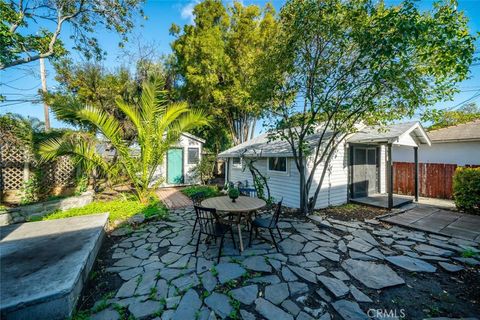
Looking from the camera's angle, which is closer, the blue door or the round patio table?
the round patio table

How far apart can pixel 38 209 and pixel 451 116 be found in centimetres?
3141

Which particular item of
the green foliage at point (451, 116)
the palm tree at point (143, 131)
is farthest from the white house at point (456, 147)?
the palm tree at point (143, 131)

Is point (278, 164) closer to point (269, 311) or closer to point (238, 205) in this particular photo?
point (238, 205)

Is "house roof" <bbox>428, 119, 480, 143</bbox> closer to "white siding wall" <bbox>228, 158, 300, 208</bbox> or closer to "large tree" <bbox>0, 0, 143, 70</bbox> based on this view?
"white siding wall" <bbox>228, 158, 300, 208</bbox>

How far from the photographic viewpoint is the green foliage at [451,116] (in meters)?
5.66

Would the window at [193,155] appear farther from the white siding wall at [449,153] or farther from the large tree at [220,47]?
the white siding wall at [449,153]

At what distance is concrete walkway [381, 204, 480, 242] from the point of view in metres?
4.77

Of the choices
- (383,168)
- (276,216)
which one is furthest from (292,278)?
(383,168)

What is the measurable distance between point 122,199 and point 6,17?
234 inches

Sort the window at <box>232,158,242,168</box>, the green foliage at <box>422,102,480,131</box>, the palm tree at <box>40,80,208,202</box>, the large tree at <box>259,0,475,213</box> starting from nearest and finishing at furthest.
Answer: the large tree at <box>259,0,475,213</box>
the green foliage at <box>422,102,480,131</box>
the palm tree at <box>40,80,208,202</box>
the window at <box>232,158,242,168</box>

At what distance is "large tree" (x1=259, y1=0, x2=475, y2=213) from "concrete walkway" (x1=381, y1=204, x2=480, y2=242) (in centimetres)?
248

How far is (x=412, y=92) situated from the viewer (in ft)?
16.8

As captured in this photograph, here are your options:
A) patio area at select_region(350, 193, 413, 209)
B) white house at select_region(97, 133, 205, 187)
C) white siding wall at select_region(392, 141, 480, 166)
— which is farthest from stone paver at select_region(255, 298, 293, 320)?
white siding wall at select_region(392, 141, 480, 166)

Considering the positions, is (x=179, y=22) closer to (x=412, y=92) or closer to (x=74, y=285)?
(x=412, y=92)
